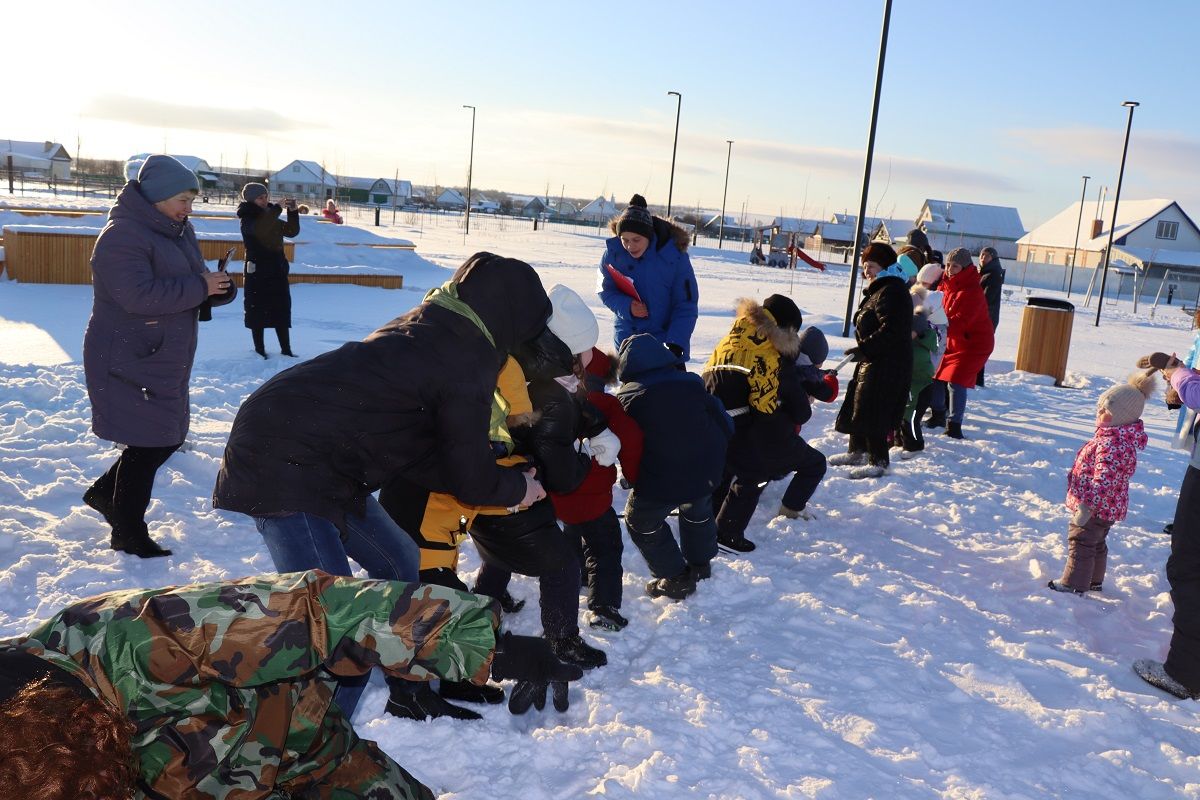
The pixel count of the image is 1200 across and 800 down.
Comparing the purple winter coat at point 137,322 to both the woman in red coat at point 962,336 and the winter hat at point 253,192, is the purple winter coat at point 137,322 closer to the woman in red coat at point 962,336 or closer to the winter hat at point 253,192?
the winter hat at point 253,192

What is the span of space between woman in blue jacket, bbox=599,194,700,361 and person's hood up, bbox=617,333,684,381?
5.89 ft

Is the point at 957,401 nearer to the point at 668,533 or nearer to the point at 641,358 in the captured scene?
the point at 668,533

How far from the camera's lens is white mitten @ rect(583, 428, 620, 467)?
152 inches

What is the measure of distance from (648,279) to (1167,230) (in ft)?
188

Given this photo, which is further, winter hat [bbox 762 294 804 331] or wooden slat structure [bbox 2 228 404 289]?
wooden slat structure [bbox 2 228 404 289]

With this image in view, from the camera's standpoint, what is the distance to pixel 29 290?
501 inches

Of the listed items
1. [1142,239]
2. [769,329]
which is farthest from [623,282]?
[1142,239]

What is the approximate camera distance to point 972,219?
7006cm

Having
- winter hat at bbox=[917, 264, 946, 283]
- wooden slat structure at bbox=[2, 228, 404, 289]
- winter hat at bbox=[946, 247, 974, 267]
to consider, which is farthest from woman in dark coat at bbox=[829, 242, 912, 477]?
wooden slat structure at bbox=[2, 228, 404, 289]

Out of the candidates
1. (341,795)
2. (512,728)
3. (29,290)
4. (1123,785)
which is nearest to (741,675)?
(512,728)

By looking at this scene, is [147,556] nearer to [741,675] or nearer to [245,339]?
[741,675]

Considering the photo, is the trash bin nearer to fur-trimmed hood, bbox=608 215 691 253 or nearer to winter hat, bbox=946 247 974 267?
winter hat, bbox=946 247 974 267

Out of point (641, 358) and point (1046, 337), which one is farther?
point (1046, 337)

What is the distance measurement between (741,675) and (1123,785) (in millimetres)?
1427
